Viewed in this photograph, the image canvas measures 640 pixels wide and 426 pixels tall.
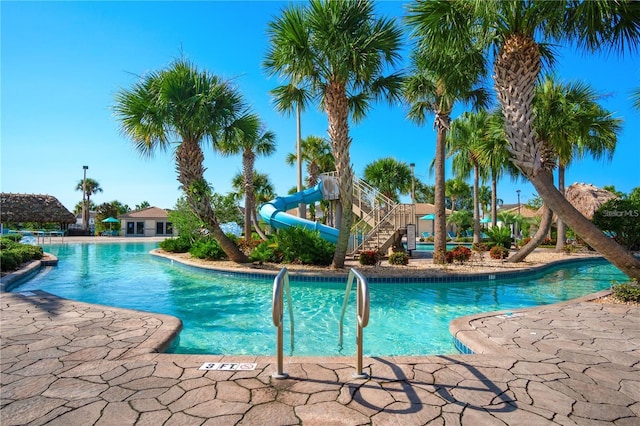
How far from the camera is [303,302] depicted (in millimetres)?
7953

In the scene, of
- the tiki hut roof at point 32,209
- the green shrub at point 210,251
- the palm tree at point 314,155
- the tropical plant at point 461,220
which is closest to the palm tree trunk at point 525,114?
the green shrub at point 210,251

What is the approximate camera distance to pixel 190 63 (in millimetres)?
11133

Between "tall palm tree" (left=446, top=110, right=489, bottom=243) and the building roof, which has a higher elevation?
"tall palm tree" (left=446, top=110, right=489, bottom=243)

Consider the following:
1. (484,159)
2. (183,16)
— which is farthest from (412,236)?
(183,16)

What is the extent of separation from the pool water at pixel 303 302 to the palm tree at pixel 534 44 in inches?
86.5

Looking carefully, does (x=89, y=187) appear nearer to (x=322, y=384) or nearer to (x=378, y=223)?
(x=378, y=223)

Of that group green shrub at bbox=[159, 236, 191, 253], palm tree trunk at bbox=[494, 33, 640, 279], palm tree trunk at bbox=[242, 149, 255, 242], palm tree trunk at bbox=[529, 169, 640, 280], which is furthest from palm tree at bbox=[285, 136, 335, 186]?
palm tree trunk at bbox=[529, 169, 640, 280]

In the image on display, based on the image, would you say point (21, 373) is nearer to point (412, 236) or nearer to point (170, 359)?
point (170, 359)

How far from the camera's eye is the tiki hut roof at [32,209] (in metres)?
34.8

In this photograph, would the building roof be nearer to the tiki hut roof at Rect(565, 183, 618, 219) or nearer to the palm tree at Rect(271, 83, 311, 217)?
the palm tree at Rect(271, 83, 311, 217)

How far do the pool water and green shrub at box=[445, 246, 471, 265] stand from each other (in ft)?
6.07

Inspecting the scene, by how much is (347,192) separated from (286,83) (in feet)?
12.1

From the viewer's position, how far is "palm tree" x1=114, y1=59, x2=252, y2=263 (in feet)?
35.0

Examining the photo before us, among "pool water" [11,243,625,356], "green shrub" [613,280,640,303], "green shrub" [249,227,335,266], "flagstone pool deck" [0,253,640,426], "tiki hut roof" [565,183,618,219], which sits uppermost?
"tiki hut roof" [565,183,618,219]
